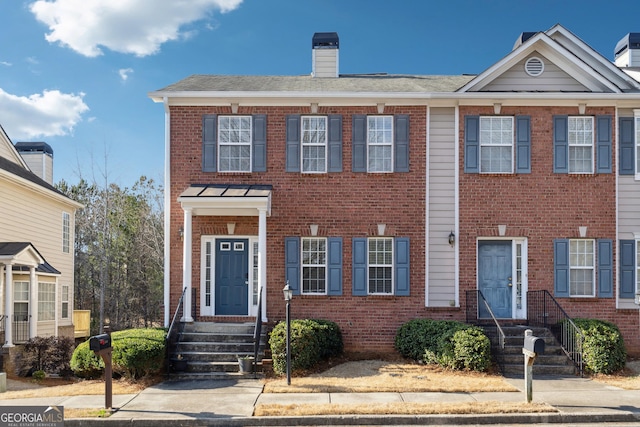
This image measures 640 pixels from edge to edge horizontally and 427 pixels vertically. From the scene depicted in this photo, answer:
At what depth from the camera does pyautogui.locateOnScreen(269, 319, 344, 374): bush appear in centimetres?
1171

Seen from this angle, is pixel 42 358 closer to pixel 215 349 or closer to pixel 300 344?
pixel 215 349

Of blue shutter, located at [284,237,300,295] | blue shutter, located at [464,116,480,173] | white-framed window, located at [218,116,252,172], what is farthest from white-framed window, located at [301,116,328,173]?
blue shutter, located at [464,116,480,173]

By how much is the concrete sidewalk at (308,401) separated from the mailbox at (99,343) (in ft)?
3.23

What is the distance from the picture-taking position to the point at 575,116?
14.6 metres

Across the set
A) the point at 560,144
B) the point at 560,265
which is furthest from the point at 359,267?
the point at 560,144

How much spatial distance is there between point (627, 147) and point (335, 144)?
22.9 feet

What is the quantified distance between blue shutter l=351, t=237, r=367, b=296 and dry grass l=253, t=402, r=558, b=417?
520 centimetres

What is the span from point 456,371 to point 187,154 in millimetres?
7824

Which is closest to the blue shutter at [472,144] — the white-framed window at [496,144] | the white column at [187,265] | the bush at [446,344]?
the white-framed window at [496,144]

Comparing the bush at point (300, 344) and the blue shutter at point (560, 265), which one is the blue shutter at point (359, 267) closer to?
the bush at point (300, 344)

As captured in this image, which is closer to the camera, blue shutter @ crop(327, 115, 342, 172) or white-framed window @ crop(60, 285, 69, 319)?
blue shutter @ crop(327, 115, 342, 172)

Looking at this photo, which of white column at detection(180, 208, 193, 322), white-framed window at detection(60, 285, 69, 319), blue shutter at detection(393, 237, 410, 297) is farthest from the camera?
white-framed window at detection(60, 285, 69, 319)

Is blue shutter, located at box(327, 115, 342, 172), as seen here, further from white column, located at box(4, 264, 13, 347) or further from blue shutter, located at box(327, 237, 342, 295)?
white column, located at box(4, 264, 13, 347)

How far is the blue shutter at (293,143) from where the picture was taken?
573 inches
